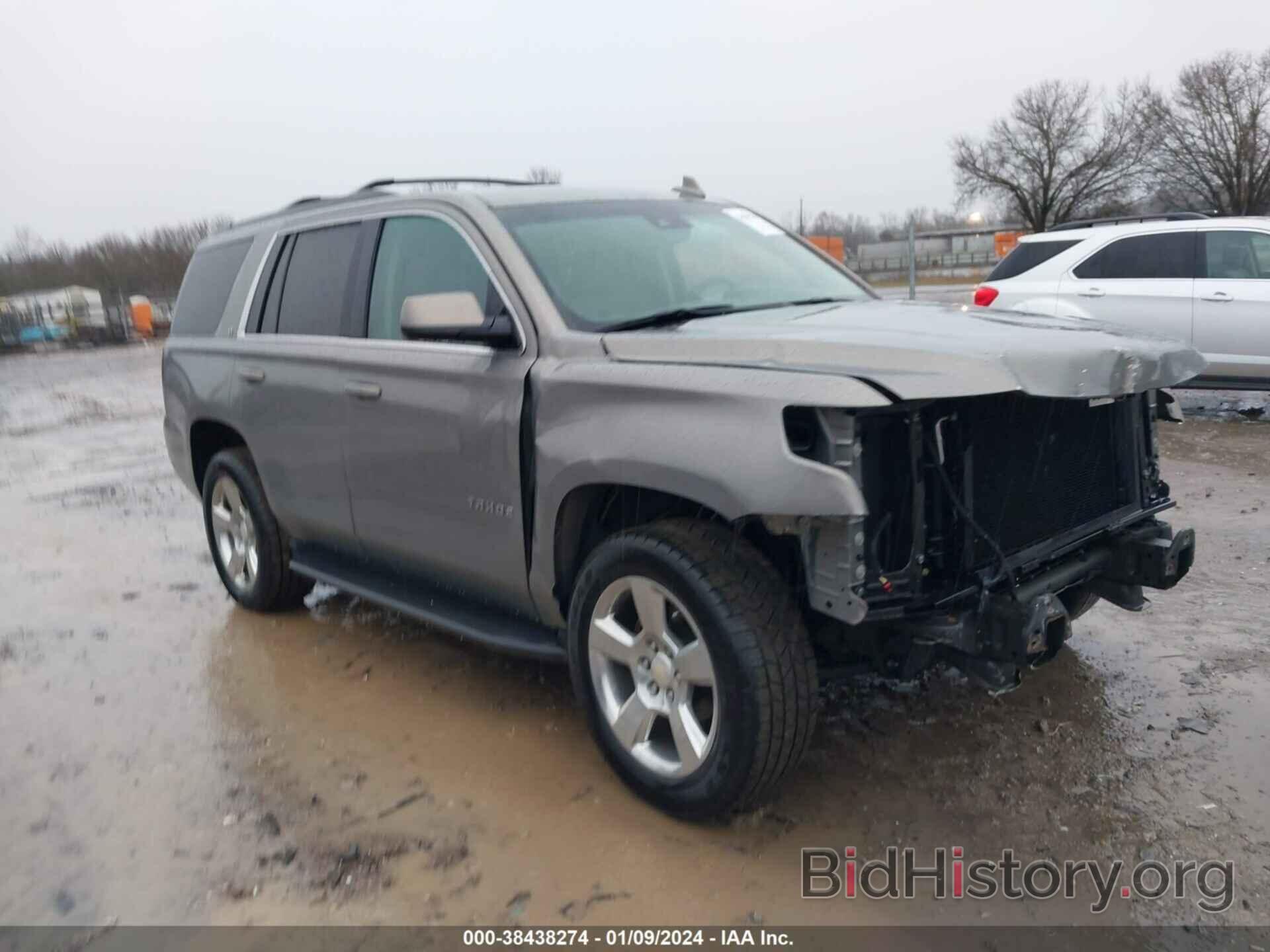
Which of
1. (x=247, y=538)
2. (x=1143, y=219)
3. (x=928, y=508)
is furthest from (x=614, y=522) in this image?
(x=1143, y=219)

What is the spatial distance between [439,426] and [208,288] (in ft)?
8.27

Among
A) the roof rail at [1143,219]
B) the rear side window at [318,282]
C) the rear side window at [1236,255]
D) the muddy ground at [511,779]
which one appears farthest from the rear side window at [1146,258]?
the rear side window at [318,282]

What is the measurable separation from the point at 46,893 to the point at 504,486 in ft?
5.95

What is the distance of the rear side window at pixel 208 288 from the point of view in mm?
5297

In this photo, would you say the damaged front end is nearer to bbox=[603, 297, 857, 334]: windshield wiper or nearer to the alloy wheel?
the alloy wheel

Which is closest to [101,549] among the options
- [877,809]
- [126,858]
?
[126,858]

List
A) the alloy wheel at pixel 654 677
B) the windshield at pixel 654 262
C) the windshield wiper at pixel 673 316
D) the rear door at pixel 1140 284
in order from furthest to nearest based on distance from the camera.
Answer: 1. the rear door at pixel 1140 284
2. the windshield at pixel 654 262
3. the windshield wiper at pixel 673 316
4. the alloy wheel at pixel 654 677

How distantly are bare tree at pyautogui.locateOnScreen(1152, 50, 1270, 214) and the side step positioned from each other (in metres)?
42.9

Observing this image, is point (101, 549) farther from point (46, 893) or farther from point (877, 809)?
point (877, 809)

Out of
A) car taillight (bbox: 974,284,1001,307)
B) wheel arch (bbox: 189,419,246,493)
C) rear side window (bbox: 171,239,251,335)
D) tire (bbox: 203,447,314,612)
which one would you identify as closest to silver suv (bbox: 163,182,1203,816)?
tire (bbox: 203,447,314,612)

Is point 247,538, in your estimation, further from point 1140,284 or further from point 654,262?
point 1140,284

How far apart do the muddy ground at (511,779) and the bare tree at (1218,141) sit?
4189 centimetres

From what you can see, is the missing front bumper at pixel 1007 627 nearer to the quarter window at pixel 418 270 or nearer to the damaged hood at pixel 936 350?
the damaged hood at pixel 936 350

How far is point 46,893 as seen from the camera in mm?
3023
